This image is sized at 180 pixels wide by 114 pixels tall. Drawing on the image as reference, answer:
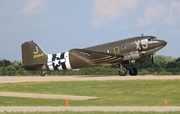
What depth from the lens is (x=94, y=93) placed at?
33.6 metres

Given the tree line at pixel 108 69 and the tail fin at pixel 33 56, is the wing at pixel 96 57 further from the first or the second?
the tree line at pixel 108 69

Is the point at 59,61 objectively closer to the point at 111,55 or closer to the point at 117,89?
the point at 111,55

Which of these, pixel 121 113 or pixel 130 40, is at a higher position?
pixel 130 40

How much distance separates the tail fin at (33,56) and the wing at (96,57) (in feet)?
24.7

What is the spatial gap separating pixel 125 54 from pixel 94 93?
20.1m

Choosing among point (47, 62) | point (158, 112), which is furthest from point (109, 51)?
point (158, 112)

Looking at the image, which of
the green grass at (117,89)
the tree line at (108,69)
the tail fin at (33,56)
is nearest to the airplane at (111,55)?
the tail fin at (33,56)

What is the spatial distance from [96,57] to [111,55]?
7.63ft

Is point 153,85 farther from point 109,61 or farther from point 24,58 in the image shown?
point 24,58

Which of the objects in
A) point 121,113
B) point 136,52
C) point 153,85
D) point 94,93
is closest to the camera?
point 121,113

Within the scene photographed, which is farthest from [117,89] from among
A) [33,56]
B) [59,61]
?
[33,56]

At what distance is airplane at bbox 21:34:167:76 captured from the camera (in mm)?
52188

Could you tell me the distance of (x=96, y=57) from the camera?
179ft

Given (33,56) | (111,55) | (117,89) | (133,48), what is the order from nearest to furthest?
(117,89), (133,48), (111,55), (33,56)
